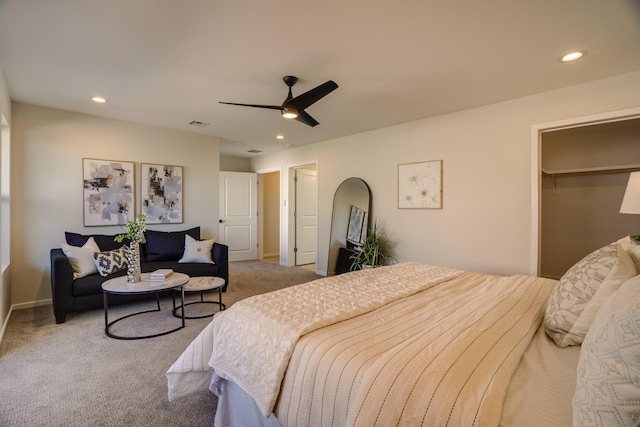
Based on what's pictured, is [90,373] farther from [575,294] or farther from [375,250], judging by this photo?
[375,250]

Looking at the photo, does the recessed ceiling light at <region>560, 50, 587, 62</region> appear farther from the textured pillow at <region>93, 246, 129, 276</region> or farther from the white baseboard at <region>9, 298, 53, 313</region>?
the white baseboard at <region>9, 298, 53, 313</region>

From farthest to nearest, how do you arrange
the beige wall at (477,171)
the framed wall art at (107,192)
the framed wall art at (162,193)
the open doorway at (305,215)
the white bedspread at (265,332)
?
the open doorway at (305,215) < the framed wall art at (162,193) < the framed wall art at (107,192) < the beige wall at (477,171) < the white bedspread at (265,332)

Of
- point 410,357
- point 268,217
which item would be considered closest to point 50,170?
point 268,217

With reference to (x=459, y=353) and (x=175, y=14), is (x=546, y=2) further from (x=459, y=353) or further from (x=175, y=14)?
(x=175, y=14)

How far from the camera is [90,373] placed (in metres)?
2.11

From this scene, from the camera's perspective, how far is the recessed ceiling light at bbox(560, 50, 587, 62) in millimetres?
2250

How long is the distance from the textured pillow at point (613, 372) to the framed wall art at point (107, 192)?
4832 millimetres

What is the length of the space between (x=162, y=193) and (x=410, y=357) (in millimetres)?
4453

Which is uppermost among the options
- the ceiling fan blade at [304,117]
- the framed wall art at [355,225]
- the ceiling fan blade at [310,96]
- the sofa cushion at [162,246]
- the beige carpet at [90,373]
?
the ceiling fan blade at [310,96]

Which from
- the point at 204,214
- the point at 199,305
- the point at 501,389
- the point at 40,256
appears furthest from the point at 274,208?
the point at 501,389

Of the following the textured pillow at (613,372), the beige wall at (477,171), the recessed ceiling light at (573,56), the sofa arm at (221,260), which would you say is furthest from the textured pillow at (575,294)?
the sofa arm at (221,260)

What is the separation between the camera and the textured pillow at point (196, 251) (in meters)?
4.03

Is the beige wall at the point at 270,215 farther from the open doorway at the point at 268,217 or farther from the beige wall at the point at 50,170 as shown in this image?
the beige wall at the point at 50,170

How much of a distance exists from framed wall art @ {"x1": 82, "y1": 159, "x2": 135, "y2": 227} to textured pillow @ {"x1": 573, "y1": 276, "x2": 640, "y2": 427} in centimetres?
483
